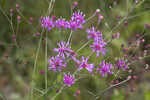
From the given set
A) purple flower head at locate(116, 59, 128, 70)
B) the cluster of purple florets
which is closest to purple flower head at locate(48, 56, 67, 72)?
the cluster of purple florets

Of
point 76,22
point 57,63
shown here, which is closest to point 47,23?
point 76,22

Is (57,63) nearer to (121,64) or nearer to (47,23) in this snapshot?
(47,23)

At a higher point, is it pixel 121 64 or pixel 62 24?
pixel 62 24

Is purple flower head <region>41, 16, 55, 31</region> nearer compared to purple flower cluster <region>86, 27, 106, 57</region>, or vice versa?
purple flower cluster <region>86, 27, 106, 57</region>

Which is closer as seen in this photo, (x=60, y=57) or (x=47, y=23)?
(x=60, y=57)

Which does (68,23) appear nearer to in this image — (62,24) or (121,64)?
(62,24)

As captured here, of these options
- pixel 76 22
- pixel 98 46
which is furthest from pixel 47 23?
pixel 98 46

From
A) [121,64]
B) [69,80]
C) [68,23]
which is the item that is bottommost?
[69,80]

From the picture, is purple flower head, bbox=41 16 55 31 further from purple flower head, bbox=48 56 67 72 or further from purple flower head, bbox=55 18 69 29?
purple flower head, bbox=48 56 67 72

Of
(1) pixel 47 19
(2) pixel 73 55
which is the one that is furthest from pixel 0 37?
(2) pixel 73 55

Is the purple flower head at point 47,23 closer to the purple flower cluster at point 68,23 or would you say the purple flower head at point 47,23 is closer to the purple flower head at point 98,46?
the purple flower cluster at point 68,23

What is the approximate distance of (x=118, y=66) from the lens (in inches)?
70.8

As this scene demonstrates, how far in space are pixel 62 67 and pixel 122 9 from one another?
229 centimetres

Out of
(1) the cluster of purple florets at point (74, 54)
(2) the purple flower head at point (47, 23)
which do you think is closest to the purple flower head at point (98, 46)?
(1) the cluster of purple florets at point (74, 54)
